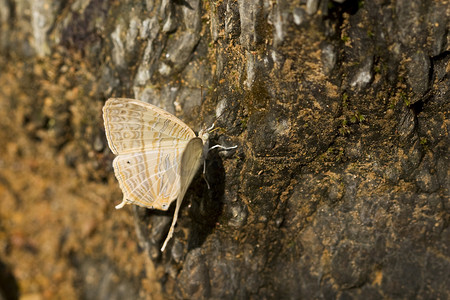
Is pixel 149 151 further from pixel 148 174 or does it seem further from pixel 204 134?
pixel 204 134

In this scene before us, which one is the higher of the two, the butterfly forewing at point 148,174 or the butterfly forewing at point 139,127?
the butterfly forewing at point 139,127

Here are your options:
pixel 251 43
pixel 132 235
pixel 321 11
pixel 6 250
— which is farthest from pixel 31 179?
pixel 321 11

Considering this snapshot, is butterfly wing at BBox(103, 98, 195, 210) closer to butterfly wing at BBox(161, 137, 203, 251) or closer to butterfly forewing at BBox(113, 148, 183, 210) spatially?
butterfly forewing at BBox(113, 148, 183, 210)

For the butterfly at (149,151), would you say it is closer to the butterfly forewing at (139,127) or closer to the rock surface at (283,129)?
the butterfly forewing at (139,127)

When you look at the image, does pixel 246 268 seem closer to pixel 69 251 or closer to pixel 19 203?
pixel 69 251

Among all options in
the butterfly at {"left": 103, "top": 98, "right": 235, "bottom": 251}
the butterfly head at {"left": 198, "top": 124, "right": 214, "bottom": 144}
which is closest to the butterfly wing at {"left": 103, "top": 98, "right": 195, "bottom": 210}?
the butterfly at {"left": 103, "top": 98, "right": 235, "bottom": 251}

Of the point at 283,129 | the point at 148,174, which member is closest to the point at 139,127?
the point at 148,174

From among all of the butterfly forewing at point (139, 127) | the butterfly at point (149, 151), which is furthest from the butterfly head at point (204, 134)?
the butterfly forewing at point (139, 127)
